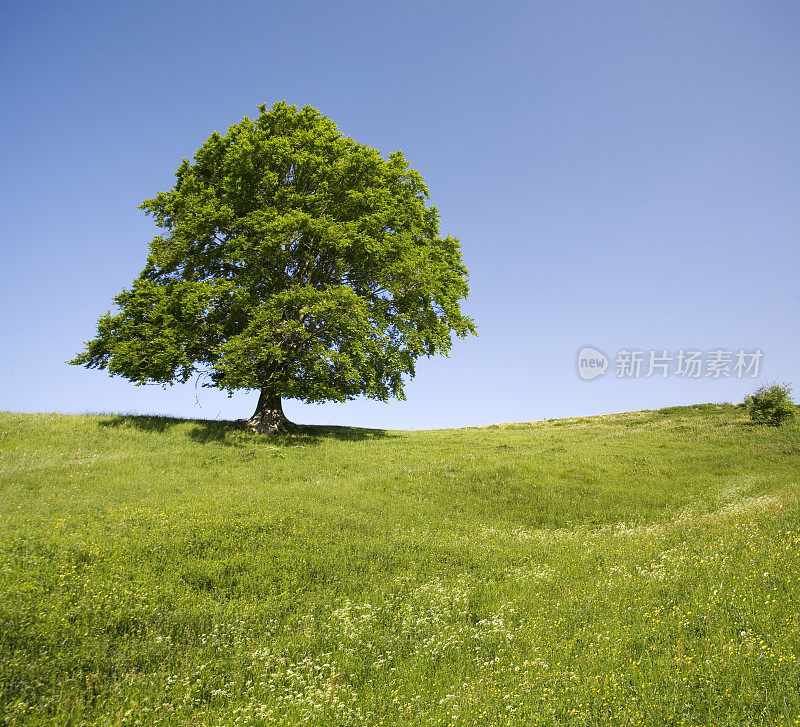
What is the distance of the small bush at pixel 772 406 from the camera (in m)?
33.0

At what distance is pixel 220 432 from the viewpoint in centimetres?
3078

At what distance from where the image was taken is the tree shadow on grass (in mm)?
29453

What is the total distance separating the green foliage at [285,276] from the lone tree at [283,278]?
9 centimetres

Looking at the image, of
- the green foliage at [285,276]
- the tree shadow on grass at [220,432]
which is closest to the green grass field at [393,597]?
the tree shadow on grass at [220,432]

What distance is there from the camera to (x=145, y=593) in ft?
37.3

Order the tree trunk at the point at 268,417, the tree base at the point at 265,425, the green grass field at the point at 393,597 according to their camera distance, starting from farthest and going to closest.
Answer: the tree trunk at the point at 268,417, the tree base at the point at 265,425, the green grass field at the point at 393,597

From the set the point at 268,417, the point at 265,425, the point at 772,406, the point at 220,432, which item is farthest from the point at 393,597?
the point at 772,406

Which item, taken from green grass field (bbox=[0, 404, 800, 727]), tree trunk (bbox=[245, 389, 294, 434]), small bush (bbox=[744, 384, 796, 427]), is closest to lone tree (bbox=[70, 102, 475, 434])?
tree trunk (bbox=[245, 389, 294, 434])

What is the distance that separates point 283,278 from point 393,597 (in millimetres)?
23562

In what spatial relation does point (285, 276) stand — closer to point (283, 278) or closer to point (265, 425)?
point (283, 278)

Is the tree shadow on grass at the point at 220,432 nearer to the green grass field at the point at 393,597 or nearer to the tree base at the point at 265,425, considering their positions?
the tree base at the point at 265,425

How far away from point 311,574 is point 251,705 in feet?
17.5

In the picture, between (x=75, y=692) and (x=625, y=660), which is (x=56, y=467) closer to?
(x=75, y=692)

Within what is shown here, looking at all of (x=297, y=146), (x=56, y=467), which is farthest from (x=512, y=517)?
(x=297, y=146)
